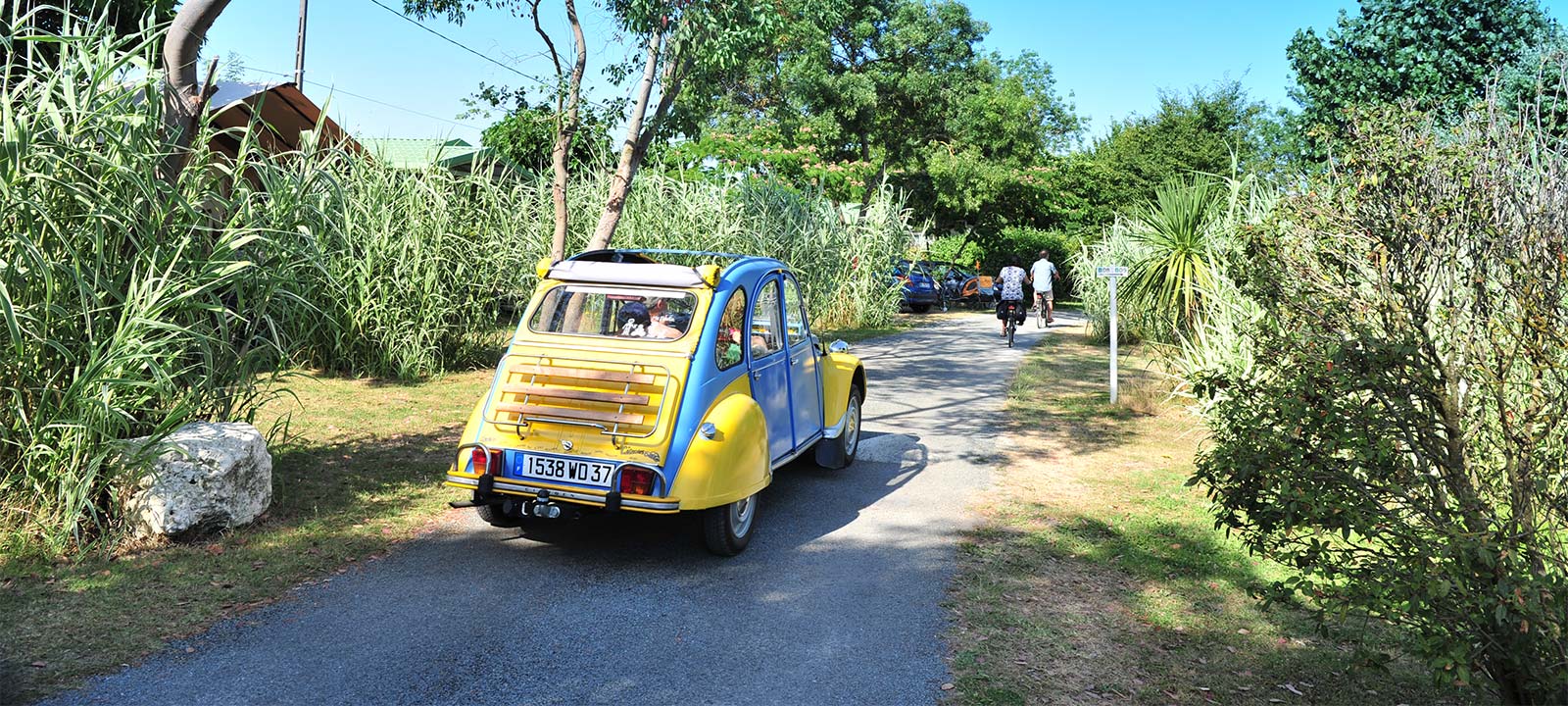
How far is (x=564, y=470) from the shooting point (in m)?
5.60

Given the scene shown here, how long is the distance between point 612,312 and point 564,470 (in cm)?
144

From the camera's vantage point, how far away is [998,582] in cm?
566

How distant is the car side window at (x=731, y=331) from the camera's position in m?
6.28

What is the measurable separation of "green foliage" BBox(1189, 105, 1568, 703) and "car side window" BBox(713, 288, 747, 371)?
2780 millimetres

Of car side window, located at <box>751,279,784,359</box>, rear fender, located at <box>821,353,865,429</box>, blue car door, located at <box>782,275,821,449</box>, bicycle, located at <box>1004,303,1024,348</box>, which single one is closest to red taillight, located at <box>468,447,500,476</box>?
car side window, located at <box>751,279,784,359</box>

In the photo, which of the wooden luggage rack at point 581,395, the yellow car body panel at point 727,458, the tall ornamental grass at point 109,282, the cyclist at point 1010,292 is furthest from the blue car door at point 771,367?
the cyclist at point 1010,292

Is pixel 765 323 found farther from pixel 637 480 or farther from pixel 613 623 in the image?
pixel 613 623

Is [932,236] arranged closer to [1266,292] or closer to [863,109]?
[863,109]

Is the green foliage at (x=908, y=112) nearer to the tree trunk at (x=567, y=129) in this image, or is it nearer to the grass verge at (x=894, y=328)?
the grass verge at (x=894, y=328)

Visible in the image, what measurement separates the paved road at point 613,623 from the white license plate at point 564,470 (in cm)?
52

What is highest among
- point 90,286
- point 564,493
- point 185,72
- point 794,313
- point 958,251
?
point 185,72

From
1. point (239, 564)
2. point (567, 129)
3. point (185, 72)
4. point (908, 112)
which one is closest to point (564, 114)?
point (567, 129)

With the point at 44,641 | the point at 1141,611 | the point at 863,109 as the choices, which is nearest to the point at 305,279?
the point at 44,641

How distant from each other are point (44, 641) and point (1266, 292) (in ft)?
17.6
